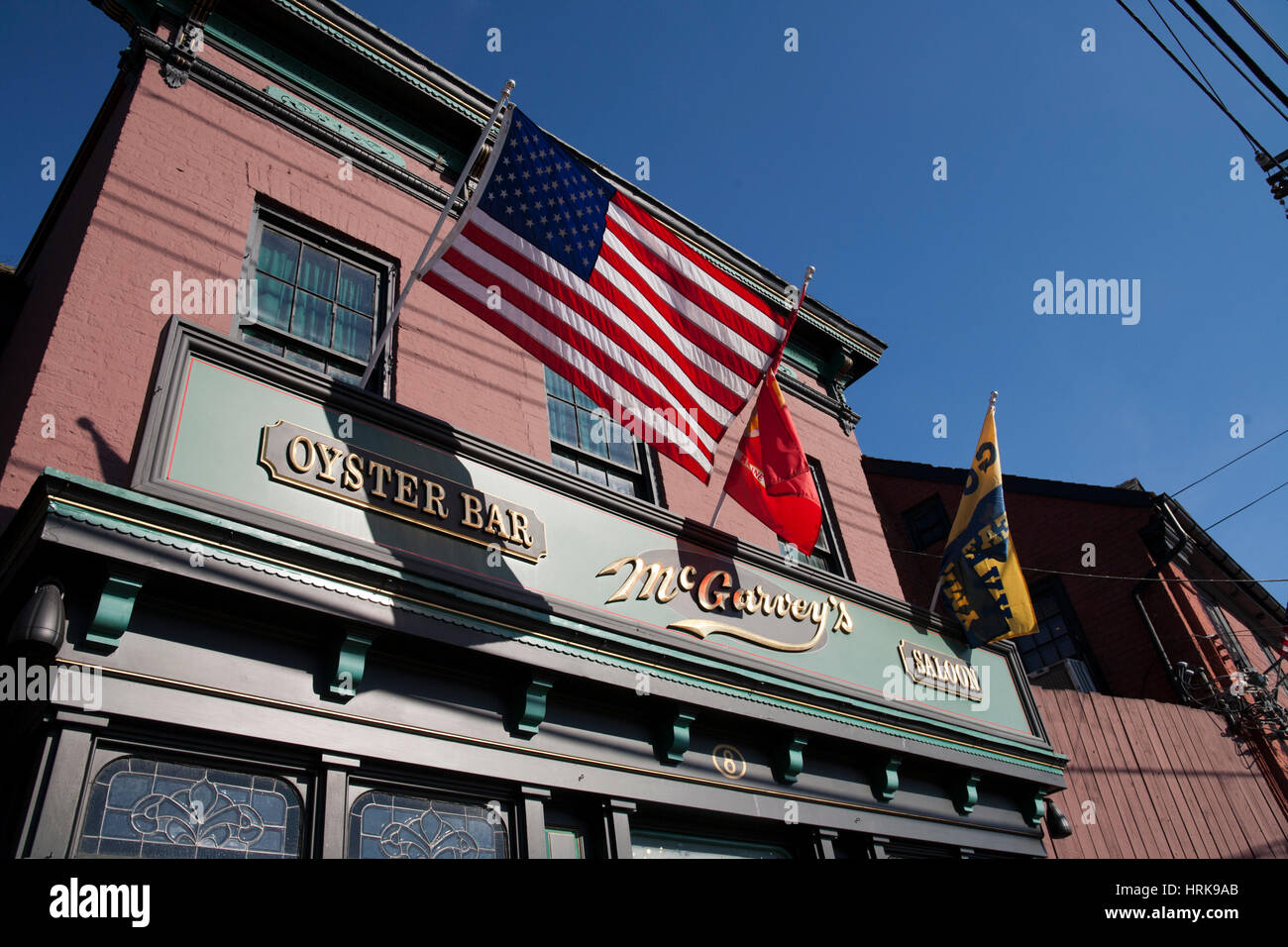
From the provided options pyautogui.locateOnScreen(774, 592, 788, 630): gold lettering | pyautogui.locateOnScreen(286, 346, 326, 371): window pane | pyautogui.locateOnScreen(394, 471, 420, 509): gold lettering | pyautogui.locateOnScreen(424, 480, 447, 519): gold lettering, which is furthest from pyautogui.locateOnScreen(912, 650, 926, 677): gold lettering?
pyautogui.locateOnScreen(286, 346, 326, 371): window pane

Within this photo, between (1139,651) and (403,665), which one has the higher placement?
(1139,651)

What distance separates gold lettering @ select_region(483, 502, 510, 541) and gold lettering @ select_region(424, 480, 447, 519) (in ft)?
1.20

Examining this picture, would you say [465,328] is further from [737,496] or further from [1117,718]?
[1117,718]

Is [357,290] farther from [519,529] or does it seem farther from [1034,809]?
[1034,809]

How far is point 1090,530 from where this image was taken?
1866 cm

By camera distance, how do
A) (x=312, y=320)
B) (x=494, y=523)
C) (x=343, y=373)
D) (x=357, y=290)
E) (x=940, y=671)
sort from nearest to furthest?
(x=494, y=523) → (x=343, y=373) → (x=312, y=320) → (x=357, y=290) → (x=940, y=671)

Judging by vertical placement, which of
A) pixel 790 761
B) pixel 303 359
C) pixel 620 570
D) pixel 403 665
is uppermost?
pixel 303 359

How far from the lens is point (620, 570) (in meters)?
7.50

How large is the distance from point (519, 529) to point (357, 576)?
Answer: 150cm

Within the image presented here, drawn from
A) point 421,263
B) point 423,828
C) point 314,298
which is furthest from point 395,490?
point 314,298

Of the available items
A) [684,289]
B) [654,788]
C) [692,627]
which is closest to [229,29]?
[684,289]

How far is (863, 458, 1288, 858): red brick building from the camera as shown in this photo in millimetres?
11930

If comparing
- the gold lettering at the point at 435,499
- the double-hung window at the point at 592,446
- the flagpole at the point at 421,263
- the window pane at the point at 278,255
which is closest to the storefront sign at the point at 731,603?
the gold lettering at the point at 435,499

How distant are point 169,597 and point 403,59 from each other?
6.69 metres
